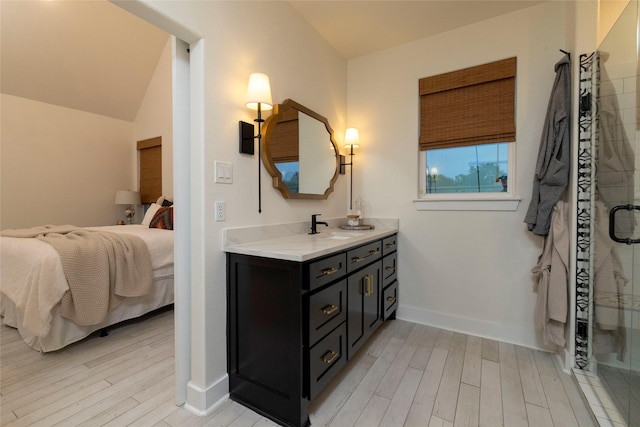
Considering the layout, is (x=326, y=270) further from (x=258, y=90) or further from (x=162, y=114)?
(x=162, y=114)

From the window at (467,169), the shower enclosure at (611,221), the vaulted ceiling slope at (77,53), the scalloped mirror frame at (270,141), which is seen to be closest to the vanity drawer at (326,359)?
the scalloped mirror frame at (270,141)

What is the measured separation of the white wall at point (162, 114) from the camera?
14.5 feet

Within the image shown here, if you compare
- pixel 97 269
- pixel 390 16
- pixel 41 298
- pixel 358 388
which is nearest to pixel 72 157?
pixel 97 269

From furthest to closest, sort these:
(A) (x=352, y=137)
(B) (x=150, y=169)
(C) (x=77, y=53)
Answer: (B) (x=150, y=169) → (C) (x=77, y=53) → (A) (x=352, y=137)

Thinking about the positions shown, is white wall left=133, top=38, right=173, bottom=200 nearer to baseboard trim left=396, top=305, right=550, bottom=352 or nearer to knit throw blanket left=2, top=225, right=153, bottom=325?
knit throw blanket left=2, top=225, right=153, bottom=325

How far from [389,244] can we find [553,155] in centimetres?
Answer: 129

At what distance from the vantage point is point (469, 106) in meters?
2.40

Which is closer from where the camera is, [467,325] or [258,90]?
[258,90]

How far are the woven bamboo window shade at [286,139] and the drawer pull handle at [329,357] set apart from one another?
125cm

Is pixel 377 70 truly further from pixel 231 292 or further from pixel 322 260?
pixel 231 292

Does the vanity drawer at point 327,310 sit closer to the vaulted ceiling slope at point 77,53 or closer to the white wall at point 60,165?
the vaulted ceiling slope at point 77,53

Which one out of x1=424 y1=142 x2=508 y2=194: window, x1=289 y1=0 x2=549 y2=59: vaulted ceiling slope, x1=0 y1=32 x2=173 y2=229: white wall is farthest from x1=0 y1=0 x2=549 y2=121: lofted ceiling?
x1=424 y1=142 x2=508 y2=194: window

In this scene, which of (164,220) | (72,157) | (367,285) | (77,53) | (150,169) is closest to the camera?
(367,285)

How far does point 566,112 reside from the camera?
6.12ft
